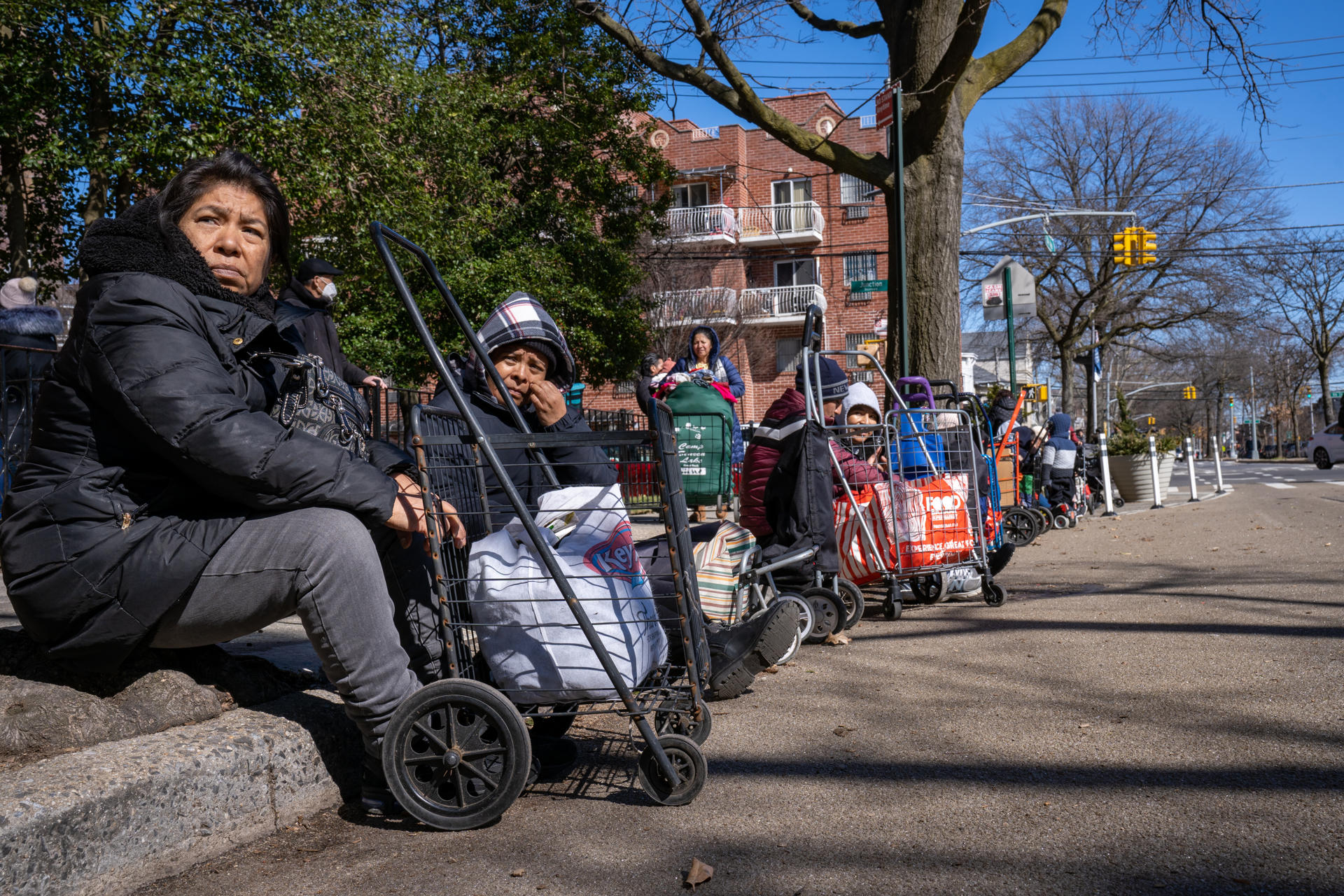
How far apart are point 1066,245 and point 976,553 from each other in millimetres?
34417

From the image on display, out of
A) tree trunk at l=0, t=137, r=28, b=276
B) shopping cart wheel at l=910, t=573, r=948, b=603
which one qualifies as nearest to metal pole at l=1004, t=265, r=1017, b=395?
shopping cart wheel at l=910, t=573, r=948, b=603

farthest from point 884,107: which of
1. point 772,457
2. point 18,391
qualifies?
point 18,391

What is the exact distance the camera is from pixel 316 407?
296cm

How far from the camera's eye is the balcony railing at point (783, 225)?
3938 centimetres

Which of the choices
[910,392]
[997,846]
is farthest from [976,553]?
[997,846]

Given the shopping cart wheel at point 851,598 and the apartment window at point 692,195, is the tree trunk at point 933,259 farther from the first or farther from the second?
the apartment window at point 692,195

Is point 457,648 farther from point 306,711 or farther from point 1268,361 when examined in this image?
point 1268,361

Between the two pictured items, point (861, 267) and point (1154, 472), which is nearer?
point (1154, 472)

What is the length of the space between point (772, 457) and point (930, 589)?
2.00 meters

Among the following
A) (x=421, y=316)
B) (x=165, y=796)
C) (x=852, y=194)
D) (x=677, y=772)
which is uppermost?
(x=852, y=194)

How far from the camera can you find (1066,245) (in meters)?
37.0

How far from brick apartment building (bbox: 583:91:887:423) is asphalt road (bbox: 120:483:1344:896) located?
33228mm

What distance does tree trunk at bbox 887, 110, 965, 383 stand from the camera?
9.16 metres

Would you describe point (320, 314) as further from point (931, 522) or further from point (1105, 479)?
point (1105, 479)
